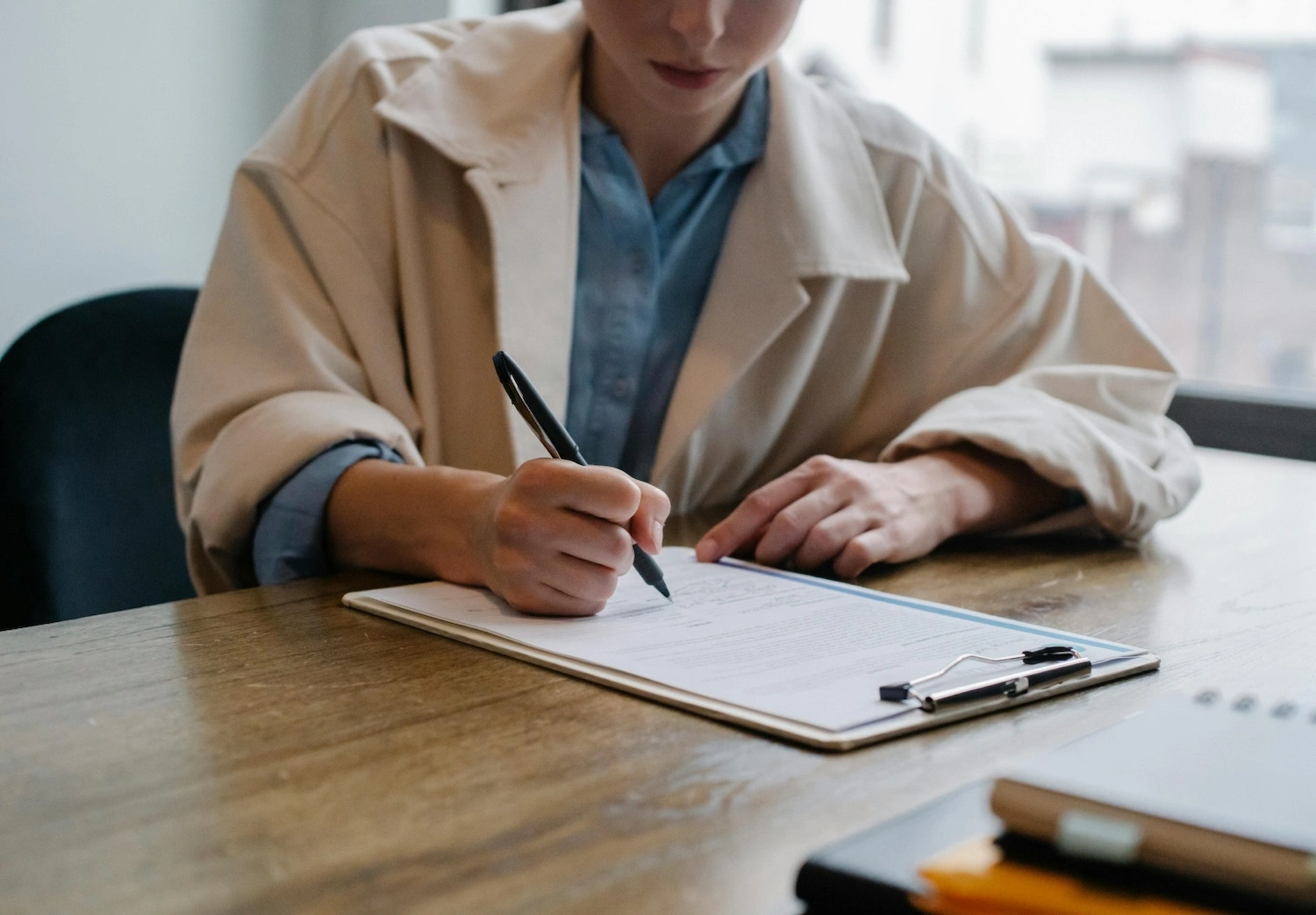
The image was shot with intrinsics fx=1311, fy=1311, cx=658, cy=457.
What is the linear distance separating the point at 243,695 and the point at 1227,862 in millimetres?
458

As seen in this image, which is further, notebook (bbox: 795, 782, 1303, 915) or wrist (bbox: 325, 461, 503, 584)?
wrist (bbox: 325, 461, 503, 584)

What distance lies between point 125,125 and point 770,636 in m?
1.49

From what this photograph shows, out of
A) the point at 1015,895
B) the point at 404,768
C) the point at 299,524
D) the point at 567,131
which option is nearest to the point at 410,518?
the point at 299,524

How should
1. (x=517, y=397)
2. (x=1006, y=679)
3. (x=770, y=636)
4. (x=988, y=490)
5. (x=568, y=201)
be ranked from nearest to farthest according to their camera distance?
(x=1006, y=679)
(x=770, y=636)
(x=517, y=397)
(x=988, y=490)
(x=568, y=201)

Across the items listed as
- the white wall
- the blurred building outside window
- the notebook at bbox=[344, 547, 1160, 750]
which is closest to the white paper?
the notebook at bbox=[344, 547, 1160, 750]

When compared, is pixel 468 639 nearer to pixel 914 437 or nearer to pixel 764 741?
pixel 764 741

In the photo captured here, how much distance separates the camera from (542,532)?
0.79 metres

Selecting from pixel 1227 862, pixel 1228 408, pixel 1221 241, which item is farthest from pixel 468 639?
pixel 1221 241

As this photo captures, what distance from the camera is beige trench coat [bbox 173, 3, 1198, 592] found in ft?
3.55

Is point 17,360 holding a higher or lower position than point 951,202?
lower

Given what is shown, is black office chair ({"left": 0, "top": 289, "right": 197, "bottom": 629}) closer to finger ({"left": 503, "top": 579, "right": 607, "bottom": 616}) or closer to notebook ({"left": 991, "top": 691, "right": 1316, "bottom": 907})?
finger ({"left": 503, "top": 579, "right": 607, "bottom": 616})

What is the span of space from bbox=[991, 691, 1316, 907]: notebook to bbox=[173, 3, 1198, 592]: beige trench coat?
659mm

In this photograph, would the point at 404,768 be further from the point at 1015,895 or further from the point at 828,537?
the point at 828,537

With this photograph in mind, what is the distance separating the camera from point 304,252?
1144mm
